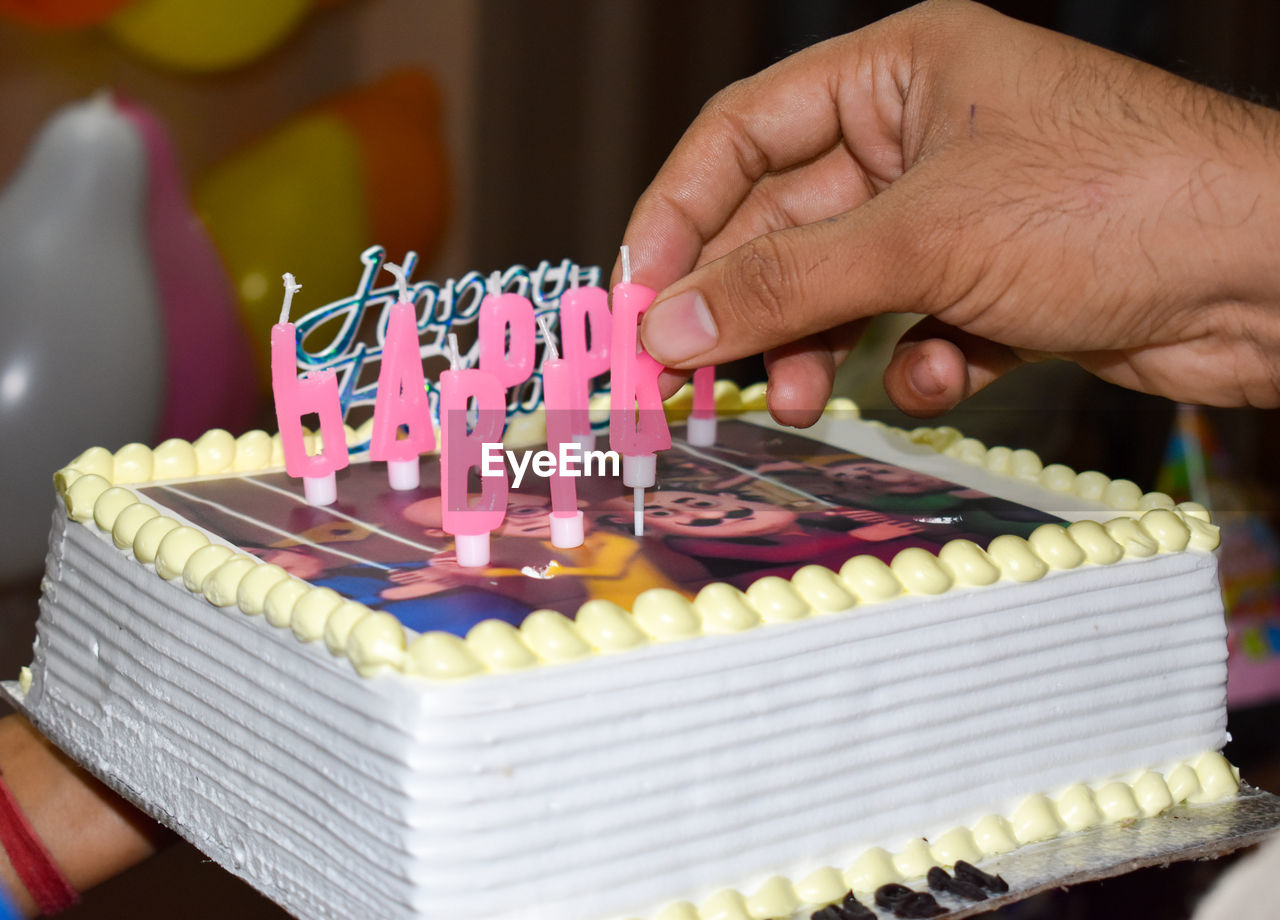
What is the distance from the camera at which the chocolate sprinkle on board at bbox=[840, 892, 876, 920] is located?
4.42 feet

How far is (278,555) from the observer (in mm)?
1562

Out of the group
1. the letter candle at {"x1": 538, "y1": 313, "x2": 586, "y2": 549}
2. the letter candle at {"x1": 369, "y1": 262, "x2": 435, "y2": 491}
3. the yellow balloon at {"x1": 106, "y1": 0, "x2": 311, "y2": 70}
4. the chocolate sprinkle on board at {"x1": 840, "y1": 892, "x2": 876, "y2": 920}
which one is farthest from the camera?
the yellow balloon at {"x1": 106, "y1": 0, "x2": 311, "y2": 70}

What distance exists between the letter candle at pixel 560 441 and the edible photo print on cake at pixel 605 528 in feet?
0.08

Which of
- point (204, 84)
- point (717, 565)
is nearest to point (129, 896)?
point (717, 565)

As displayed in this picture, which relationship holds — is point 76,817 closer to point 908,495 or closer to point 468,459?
point 468,459

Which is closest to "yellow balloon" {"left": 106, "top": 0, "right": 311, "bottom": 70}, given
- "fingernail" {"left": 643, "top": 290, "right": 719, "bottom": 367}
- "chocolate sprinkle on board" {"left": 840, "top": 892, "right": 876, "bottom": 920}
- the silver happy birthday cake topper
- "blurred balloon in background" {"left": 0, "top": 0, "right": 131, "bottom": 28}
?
"blurred balloon in background" {"left": 0, "top": 0, "right": 131, "bottom": 28}

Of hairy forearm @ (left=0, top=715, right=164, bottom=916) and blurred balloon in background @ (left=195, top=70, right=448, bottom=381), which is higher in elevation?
blurred balloon in background @ (left=195, top=70, right=448, bottom=381)

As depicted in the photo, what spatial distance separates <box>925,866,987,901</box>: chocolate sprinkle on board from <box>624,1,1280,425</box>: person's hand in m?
0.61

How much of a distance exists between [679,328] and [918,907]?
28.2 inches

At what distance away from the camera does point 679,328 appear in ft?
5.44

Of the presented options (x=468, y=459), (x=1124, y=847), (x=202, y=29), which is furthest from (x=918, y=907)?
(x=202, y=29)

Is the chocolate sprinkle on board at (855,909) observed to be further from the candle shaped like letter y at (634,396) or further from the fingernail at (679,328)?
the fingernail at (679,328)

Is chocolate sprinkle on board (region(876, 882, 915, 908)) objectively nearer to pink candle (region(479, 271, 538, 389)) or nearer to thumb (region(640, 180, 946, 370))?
thumb (region(640, 180, 946, 370))

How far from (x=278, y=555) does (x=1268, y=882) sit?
1.20 meters
